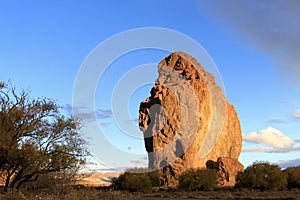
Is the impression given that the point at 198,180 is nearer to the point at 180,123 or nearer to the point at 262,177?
the point at 262,177

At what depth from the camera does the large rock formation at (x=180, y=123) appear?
236ft

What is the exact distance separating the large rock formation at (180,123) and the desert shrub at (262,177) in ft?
38.9

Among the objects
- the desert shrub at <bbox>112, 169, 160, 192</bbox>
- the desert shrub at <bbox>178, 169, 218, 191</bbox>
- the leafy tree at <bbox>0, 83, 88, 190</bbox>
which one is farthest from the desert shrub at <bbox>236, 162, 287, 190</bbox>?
the leafy tree at <bbox>0, 83, 88, 190</bbox>

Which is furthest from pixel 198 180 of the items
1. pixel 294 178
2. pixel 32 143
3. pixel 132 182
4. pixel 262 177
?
pixel 32 143

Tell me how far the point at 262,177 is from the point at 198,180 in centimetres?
829

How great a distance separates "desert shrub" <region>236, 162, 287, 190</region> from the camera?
54281mm

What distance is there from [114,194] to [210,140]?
→ 63.6m

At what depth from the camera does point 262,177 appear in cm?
5519

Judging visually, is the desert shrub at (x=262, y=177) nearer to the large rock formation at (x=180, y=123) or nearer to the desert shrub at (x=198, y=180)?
the desert shrub at (x=198, y=180)

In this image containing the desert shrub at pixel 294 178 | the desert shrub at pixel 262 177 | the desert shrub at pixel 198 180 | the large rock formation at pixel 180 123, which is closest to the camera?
the desert shrub at pixel 262 177

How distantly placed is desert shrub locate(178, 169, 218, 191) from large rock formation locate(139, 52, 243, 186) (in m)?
11.3

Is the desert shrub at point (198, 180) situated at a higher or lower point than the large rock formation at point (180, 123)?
lower

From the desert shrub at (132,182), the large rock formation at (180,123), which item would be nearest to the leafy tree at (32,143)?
the desert shrub at (132,182)

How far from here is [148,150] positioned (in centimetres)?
7688
